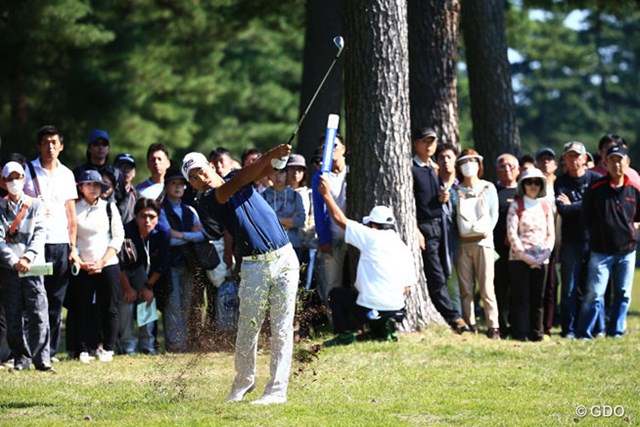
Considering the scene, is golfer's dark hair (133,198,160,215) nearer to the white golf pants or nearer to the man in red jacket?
the white golf pants

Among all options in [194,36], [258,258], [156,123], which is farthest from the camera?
[156,123]

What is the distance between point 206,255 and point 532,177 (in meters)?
3.94

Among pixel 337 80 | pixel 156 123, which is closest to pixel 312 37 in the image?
pixel 337 80

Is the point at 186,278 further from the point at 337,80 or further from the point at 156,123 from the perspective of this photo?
the point at 156,123

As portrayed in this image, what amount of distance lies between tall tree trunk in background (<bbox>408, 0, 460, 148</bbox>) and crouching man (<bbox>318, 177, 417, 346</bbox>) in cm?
472

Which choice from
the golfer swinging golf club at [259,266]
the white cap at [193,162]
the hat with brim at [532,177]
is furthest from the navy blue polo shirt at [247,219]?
the hat with brim at [532,177]

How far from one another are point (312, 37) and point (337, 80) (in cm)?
85

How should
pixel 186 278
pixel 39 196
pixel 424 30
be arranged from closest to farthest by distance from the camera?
pixel 39 196
pixel 186 278
pixel 424 30

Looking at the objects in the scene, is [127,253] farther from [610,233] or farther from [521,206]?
[610,233]

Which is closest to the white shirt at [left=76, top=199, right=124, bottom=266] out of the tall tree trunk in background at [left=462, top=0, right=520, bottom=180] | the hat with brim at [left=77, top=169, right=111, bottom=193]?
the hat with brim at [left=77, top=169, right=111, bottom=193]

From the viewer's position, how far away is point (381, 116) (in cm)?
1271

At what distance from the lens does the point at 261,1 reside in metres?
22.7

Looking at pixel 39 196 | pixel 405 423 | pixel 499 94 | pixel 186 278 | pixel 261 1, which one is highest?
pixel 261 1

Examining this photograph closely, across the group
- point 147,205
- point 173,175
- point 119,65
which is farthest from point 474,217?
point 119,65
